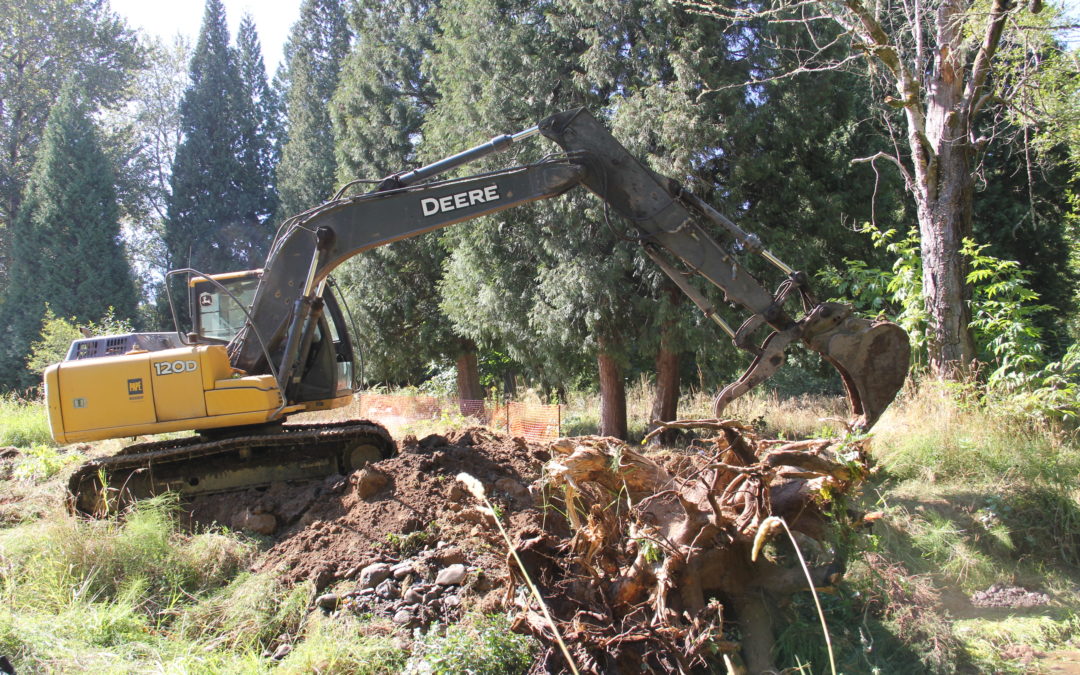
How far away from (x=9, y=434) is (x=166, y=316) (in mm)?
23673

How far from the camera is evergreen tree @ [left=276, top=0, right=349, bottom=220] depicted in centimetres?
3020

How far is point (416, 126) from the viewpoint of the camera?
17625mm

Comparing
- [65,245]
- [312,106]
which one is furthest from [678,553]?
[312,106]

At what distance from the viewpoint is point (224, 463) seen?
7445 millimetres

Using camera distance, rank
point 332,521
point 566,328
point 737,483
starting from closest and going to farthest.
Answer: point 737,483 < point 332,521 < point 566,328

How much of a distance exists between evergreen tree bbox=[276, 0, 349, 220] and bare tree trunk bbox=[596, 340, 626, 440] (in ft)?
65.1

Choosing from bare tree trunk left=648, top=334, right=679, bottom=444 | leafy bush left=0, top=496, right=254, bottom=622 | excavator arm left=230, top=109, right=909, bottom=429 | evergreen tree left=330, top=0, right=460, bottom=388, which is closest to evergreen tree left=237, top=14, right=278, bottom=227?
evergreen tree left=330, top=0, right=460, bottom=388

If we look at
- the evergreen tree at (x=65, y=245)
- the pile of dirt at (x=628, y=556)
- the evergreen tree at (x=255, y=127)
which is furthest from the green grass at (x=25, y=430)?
the evergreen tree at (x=255, y=127)

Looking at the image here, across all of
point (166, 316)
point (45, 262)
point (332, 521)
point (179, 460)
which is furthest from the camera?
point (166, 316)

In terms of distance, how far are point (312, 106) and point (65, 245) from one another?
35.5 ft

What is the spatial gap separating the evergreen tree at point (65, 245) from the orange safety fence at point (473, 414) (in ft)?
56.7

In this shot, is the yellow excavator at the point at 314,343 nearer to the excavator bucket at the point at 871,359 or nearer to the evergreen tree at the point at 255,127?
the excavator bucket at the point at 871,359

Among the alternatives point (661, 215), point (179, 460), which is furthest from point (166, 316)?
point (661, 215)

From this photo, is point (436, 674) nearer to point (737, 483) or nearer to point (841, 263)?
point (737, 483)
